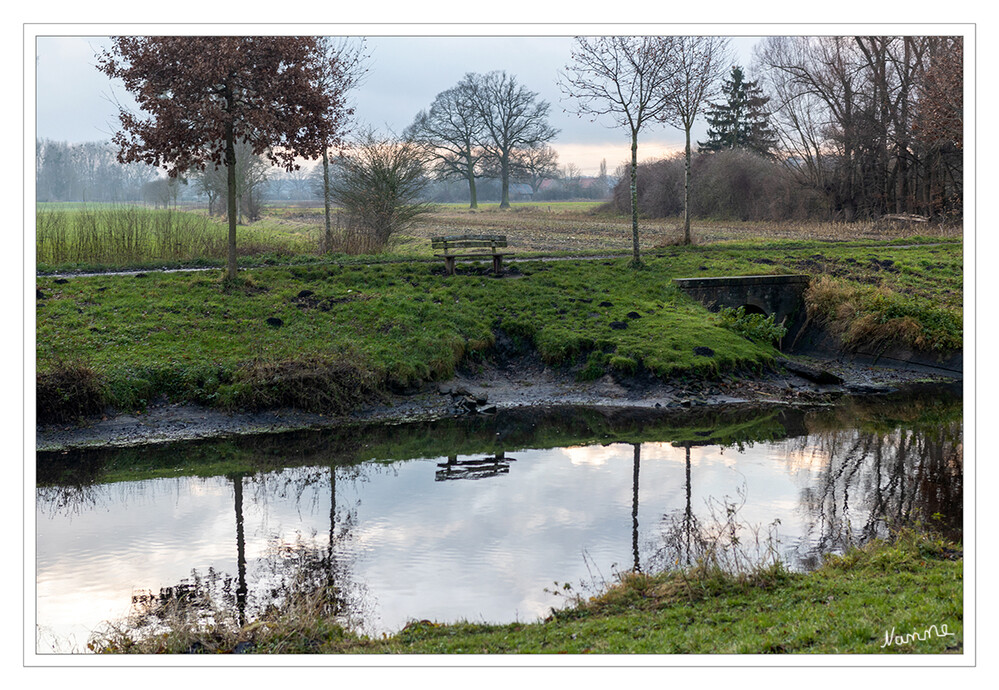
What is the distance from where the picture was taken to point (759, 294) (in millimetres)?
22406

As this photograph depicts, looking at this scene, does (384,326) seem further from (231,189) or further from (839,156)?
(839,156)

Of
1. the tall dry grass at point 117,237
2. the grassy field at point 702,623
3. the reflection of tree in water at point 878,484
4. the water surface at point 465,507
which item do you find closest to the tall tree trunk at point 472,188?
the tall dry grass at point 117,237

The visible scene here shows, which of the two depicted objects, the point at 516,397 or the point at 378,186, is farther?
the point at 378,186

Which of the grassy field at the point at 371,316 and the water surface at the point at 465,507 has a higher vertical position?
the grassy field at the point at 371,316

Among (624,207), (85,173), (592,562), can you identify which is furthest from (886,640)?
(624,207)

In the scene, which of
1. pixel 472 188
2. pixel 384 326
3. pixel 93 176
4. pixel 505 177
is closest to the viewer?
pixel 384 326

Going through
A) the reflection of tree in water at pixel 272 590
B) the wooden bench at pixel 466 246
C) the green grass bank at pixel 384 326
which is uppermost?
the wooden bench at pixel 466 246

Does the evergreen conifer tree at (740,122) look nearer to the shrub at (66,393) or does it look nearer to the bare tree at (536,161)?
the bare tree at (536,161)

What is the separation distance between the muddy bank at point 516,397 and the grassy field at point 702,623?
24.4 ft

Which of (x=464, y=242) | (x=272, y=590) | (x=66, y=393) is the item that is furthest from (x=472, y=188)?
(x=272, y=590)

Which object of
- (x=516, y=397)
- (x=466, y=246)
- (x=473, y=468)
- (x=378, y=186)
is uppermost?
(x=378, y=186)

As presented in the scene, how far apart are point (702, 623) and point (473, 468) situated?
20.8ft

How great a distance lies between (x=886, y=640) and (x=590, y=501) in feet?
16.9

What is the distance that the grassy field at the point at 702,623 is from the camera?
22.2 feet
